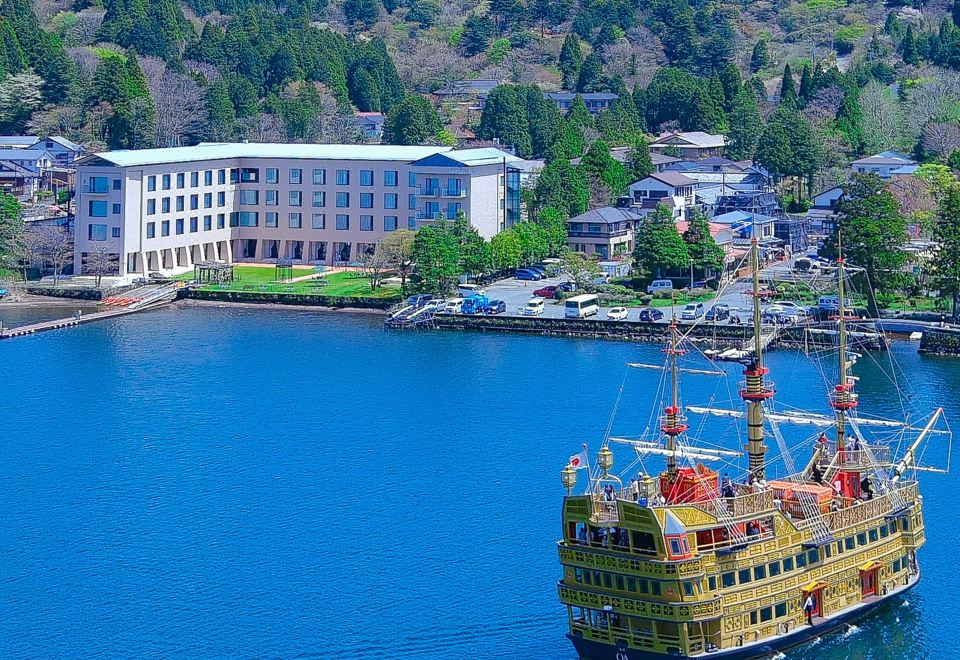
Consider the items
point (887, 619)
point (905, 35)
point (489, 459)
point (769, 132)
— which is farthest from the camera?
point (905, 35)

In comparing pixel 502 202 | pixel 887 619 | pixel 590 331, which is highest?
pixel 502 202

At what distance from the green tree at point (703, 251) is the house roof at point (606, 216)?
5949mm

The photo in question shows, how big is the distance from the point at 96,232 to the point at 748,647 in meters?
40.7

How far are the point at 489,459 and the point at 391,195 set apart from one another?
29.0m

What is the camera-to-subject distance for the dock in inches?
2078

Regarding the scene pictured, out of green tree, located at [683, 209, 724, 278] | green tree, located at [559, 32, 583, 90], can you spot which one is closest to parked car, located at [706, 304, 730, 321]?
green tree, located at [683, 209, 724, 278]

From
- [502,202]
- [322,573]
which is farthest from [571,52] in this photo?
[322,573]

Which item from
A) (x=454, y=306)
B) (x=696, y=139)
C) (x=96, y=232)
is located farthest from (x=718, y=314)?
(x=696, y=139)

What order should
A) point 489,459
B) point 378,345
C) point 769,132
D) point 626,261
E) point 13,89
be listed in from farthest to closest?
point 13,89 < point 769,132 < point 626,261 < point 378,345 < point 489,459

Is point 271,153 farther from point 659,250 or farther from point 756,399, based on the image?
point 756,399

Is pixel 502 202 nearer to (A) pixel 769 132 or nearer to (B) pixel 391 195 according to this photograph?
(B) pixel 391 195

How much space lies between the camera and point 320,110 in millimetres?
86188

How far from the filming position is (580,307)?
53.5 metres

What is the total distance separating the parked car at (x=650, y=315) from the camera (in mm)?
52344
